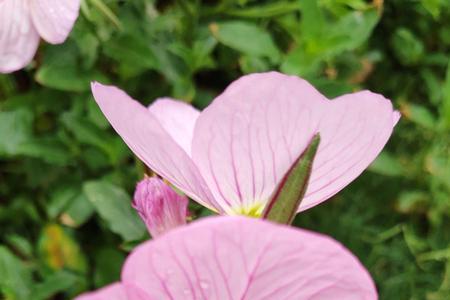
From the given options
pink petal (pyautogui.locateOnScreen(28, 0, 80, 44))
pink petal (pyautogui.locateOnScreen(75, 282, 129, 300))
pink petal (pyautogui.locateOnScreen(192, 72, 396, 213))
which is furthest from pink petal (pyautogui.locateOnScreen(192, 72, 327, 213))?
pink petal (pyautogui.locateOnScreen(28, 0, 80, 44))

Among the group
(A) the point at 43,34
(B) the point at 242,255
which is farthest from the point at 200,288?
(A) the point at 43,34

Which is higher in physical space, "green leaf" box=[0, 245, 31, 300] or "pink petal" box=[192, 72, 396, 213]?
"pink petal" box=[192, 72, 396, 213]

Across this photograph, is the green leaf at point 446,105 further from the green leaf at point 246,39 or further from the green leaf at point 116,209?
the green leaf at point 116,209

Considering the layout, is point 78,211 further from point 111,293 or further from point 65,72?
point 111,293

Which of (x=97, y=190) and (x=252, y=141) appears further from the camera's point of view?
(x=97, y=190)

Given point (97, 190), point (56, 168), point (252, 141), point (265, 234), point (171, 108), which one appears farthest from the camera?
point (56, 168)

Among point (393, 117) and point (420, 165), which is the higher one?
point (393, 117)

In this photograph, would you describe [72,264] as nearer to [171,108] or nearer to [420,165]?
[171,108]

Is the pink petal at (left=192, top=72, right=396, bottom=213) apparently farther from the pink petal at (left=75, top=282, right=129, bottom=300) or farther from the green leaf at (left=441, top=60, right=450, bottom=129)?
the green leaf at (left=441, top=60, right=450, bottom=129)
